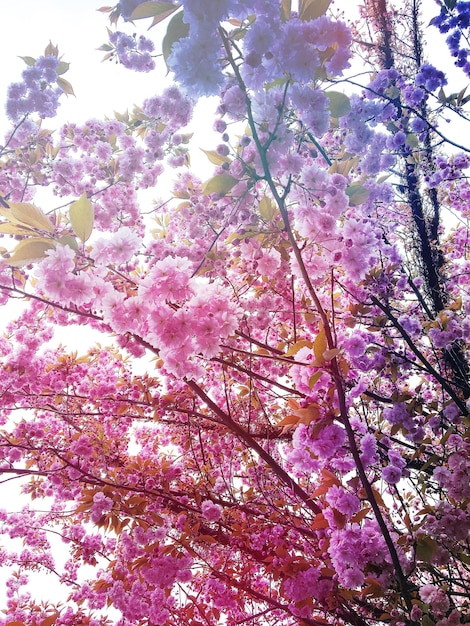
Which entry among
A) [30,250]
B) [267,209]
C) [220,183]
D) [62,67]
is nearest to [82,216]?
[30,250]

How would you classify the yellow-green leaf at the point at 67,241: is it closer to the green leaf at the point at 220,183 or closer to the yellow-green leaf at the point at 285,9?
the green leaf at the point at 220,183

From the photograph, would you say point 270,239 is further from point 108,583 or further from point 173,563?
point 108,583

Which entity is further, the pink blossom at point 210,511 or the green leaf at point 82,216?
the pink blossom at point 210,511

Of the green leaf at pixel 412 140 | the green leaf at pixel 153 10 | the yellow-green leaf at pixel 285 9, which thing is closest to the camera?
the green leaf at pixel 153 10

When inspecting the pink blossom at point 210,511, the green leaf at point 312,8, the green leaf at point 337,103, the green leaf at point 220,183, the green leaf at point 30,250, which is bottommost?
the pink blossom at point 210,511

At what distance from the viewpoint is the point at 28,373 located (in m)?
3.51

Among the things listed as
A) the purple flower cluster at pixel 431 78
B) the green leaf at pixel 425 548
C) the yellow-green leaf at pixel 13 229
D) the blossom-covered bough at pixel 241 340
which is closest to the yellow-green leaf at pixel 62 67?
the blossom-covered bough at pixel 241 340

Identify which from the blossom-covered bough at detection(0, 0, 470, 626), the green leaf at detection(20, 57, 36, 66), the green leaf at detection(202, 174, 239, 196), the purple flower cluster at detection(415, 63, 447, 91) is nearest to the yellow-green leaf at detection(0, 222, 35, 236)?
the blossom-covered bough at detection(0, 0, 470, 626)

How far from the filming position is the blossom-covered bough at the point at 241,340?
5.46 ft

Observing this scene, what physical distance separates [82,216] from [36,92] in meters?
3.01

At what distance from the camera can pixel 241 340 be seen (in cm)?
372

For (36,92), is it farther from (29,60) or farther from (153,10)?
(153,10)

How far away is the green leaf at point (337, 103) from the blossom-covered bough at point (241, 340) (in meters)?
0.01

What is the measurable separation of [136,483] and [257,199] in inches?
93.3
